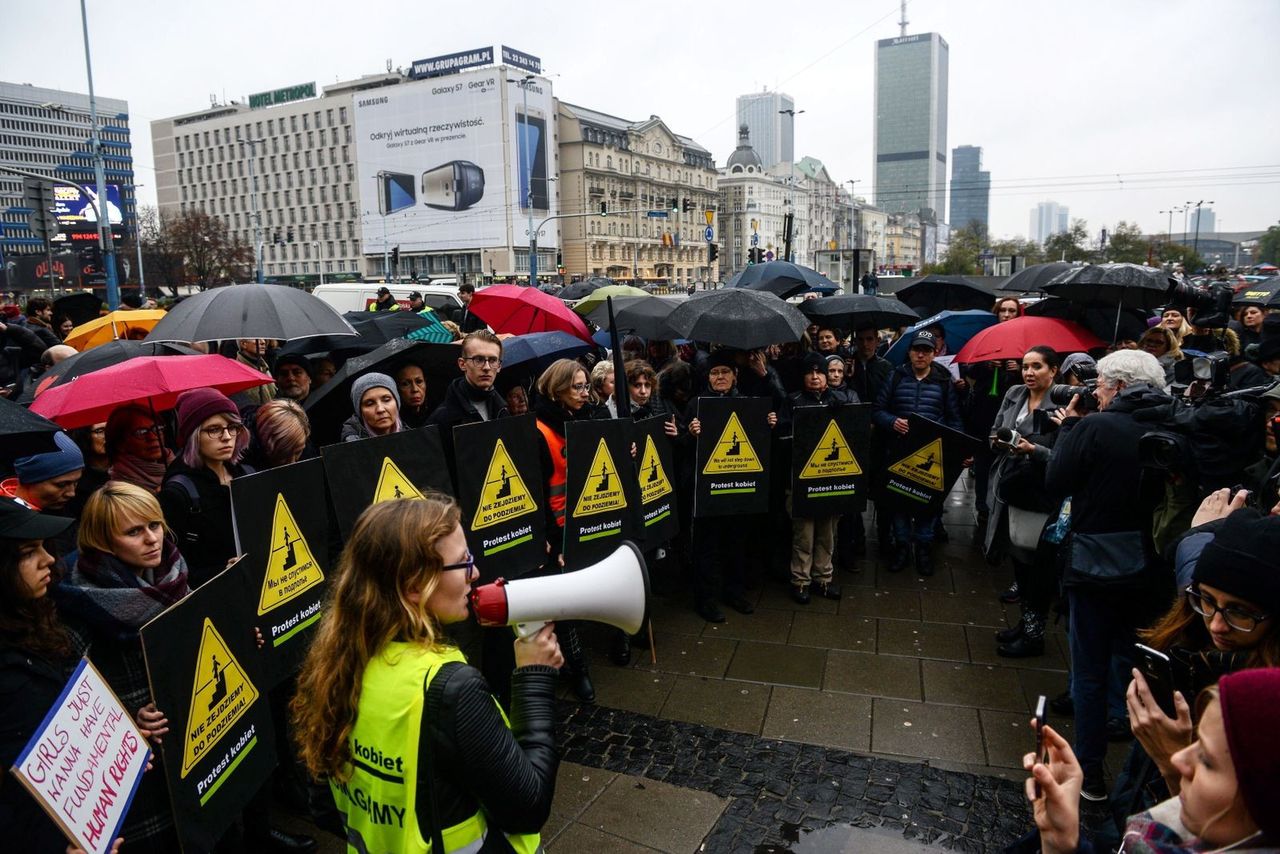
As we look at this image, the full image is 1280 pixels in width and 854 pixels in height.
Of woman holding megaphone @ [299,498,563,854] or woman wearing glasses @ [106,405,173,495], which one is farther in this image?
woman wearing glasses @ [106,405,173,495]

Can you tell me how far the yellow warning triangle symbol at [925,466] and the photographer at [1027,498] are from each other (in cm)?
60

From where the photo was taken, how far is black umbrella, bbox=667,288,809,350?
5965mm

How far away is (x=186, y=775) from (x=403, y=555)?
1325 millimetres

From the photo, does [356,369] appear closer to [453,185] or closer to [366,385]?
[366,385]

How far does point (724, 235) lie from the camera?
12419 cm

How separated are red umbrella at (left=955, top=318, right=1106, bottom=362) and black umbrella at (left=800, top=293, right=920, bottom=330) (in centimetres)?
102

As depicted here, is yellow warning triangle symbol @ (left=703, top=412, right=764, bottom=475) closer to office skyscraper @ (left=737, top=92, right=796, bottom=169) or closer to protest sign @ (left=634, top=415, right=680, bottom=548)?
protest sign @ (left=634, top=415, right=680, bottom=548)

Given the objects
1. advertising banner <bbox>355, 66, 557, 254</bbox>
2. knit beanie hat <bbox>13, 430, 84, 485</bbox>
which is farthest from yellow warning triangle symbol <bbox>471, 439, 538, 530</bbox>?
advertising banner <bbox>355, 66, 557, 254</bbox>

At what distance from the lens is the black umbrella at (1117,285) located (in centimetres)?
649

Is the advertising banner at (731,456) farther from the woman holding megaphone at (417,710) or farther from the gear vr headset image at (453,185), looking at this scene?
the gear vr headset image at (453,185)

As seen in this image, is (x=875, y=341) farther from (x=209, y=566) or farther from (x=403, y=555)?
(x=403, y=555)

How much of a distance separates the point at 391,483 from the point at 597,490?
1411mm

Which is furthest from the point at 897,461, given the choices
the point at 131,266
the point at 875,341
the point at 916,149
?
the point at 916,149

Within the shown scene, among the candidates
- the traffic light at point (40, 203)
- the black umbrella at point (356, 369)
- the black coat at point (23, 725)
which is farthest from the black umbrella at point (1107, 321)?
the traffic light at point (40, 203)
